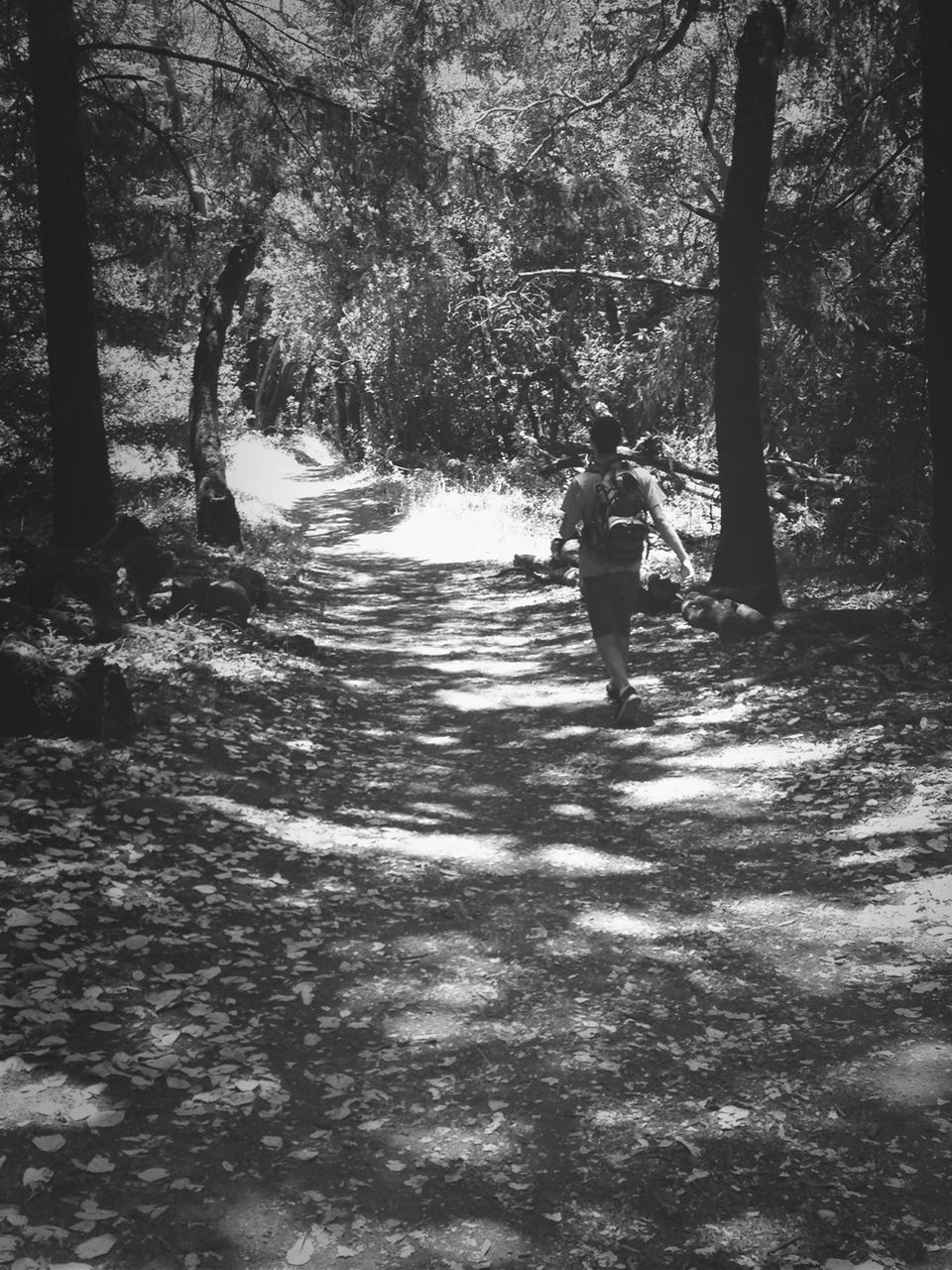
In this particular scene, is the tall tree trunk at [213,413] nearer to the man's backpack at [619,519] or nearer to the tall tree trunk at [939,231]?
the man's backpack at [619,519]

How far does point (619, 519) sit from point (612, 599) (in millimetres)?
648

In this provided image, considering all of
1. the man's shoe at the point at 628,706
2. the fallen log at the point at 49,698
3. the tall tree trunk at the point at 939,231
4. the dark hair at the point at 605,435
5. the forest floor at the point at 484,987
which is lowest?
the forest floor at the point at 484,987

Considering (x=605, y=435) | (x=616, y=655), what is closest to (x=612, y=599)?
(x=616, y=655)

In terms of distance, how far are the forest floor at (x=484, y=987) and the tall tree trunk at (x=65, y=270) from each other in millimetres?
2274

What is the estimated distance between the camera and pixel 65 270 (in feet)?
32.0

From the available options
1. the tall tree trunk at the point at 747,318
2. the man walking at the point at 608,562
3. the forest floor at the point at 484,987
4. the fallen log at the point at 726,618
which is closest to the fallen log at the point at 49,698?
the forest floor at the point at 484,987

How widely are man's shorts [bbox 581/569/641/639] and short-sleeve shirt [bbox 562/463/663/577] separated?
0.22ft

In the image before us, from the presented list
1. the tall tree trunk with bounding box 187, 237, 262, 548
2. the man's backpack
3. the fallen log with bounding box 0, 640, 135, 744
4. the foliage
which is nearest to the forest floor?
the fallen log with bounding box 0, 640, 135, 744

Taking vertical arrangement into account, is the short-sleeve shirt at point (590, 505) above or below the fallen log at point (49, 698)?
above

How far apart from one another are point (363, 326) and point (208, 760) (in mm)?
25420

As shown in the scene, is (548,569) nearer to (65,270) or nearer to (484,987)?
(65,270)

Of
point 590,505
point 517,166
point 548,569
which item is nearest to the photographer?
point 590,505

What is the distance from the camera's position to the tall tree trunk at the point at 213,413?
53.6 feet

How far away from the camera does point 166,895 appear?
517 cm
